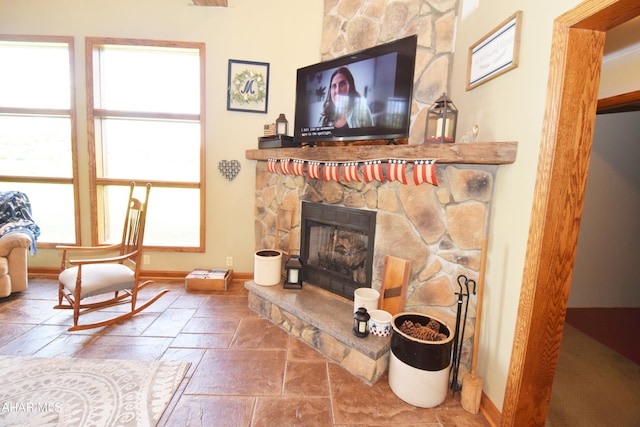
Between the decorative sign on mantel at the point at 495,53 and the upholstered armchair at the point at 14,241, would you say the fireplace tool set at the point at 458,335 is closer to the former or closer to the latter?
the decorative sign on mantel at the point at 495,53

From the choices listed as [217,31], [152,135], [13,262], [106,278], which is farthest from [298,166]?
[13,262]

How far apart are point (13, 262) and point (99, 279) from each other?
125cm

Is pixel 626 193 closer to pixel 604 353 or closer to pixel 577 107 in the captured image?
pixel 604 353

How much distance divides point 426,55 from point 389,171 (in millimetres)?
1082

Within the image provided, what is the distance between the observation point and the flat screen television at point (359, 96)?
1.90 m

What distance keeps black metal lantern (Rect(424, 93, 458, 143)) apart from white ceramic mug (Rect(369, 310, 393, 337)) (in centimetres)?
117

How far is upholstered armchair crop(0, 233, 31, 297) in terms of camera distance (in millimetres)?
2654

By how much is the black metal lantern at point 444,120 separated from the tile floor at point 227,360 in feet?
5.12

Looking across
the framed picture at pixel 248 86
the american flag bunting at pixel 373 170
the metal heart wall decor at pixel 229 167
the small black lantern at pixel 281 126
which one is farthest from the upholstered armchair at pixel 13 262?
the american flag bunting at pixel 373 170

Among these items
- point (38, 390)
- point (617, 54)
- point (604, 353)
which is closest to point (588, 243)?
point (604, 353)

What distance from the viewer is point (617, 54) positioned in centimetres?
221

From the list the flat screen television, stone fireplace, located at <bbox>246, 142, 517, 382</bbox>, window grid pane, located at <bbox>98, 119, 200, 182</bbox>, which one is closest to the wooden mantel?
stone fireplace, located at <bbox>246, 142, 517, 382</bbox>

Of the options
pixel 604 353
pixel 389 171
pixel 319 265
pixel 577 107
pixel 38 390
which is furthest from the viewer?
pixel 319 265

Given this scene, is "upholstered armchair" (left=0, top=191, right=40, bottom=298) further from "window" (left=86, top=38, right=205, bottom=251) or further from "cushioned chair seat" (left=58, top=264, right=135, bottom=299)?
"cushioned chair seat" (left=58, top=264, right=135, bottom=299)
